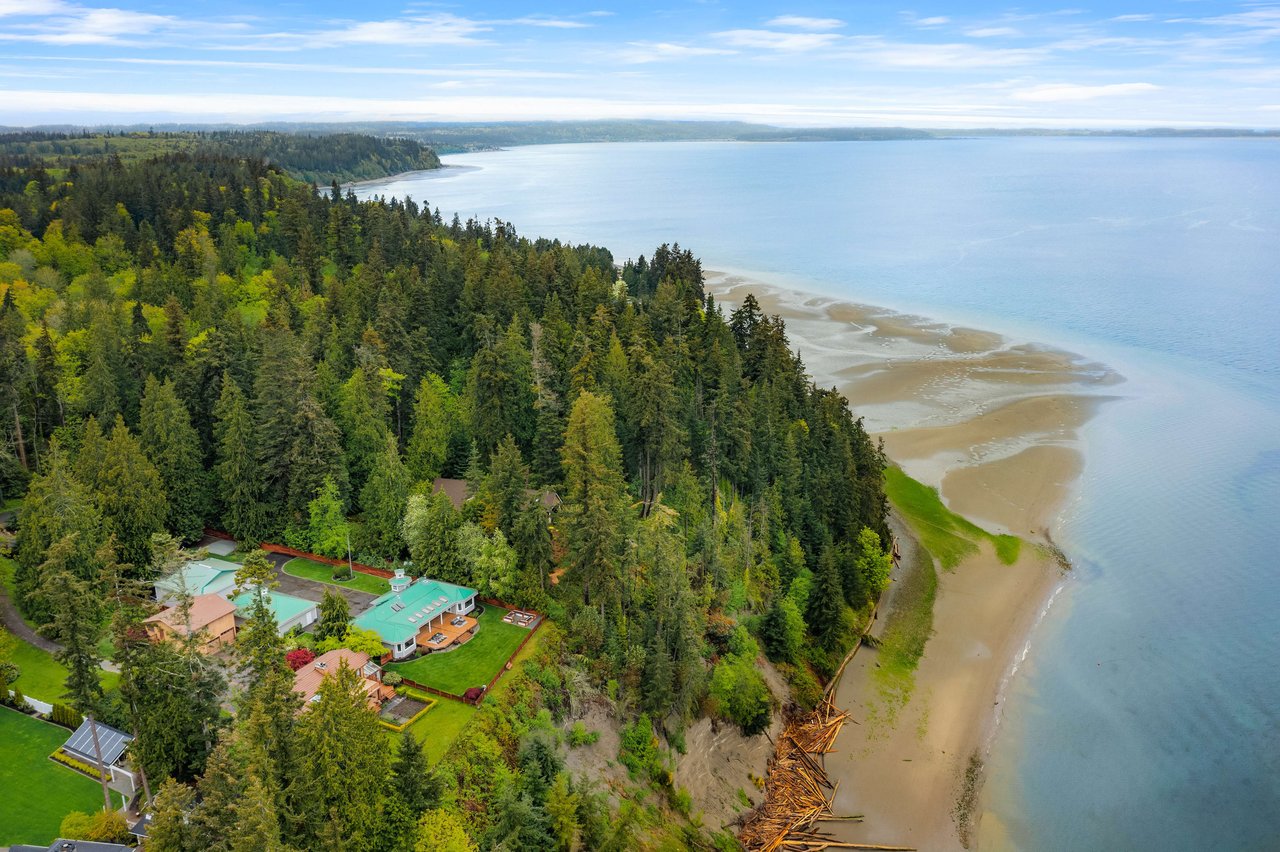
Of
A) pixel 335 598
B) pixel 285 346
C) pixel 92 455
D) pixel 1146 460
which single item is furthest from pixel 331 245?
pixel 1146 460

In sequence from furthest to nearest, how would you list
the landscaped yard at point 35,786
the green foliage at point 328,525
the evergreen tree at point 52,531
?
the green foliage at point 328,525 → the evergreen tree at point 52,531 → the landscaped yard at point 35,786

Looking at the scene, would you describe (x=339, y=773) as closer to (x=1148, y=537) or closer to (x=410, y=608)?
(x=410, y=608)

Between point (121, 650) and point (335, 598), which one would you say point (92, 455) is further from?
point (121, 650)

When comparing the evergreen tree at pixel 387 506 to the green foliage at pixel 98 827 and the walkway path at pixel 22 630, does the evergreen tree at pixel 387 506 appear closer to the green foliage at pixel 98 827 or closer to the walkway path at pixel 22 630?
the walkway path at pixel 22 630

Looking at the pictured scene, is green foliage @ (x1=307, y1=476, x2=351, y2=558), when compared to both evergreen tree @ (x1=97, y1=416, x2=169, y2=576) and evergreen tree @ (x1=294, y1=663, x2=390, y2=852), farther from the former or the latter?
evergreen tree @ (x1=294, y1=663, x2=390, y2=852)

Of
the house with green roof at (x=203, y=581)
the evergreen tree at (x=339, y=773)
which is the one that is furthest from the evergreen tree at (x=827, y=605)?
the house with green roof at (x=203, y=581)
